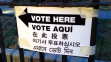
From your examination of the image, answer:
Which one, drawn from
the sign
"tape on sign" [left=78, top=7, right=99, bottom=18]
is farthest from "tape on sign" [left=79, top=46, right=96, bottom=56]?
"tape on sign" [left=78, top=7, right=99, bottom=18]

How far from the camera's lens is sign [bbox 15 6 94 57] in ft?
4.73

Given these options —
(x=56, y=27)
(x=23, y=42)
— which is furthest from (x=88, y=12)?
(x=23, y=42)

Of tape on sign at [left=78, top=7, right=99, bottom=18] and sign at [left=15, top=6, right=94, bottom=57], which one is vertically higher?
tape on sign at [left=78, top=7, right=99, bottom=18]

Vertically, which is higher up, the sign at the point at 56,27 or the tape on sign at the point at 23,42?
the sign at the point at 56,27

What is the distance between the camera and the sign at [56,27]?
4.73 feet

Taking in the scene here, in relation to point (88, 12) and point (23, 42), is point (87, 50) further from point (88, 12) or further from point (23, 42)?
point (23, 42)

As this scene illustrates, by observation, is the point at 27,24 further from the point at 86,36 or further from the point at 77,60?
the point at 77,60


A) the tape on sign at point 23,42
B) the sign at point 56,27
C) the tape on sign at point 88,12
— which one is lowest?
the tape on sign at point 23,42

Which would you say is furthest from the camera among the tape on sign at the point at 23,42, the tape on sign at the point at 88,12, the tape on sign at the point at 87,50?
the tape on sign at the point at 23,42

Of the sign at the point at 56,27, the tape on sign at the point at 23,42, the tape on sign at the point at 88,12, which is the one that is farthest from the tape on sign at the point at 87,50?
the tape on sign at the point at 23,42

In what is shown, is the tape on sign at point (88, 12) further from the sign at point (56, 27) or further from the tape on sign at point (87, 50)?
the tape on sign at point (87, 50)

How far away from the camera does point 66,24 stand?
1.48m

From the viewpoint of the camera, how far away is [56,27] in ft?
4.96

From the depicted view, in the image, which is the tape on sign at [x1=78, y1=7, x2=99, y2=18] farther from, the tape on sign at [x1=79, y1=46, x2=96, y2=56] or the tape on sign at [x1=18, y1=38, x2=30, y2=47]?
the tape on sign at [x1=18, y1=38, x2=30, y2=47]
